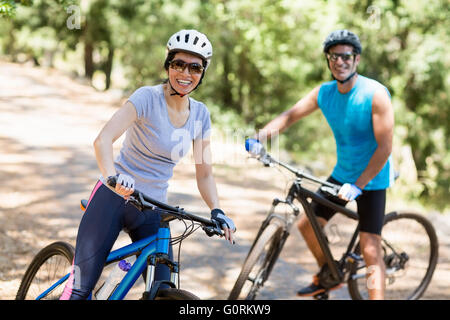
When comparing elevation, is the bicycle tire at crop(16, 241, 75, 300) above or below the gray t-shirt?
below

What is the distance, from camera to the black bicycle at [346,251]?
4.00 metres

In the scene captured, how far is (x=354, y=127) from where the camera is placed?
4016mm

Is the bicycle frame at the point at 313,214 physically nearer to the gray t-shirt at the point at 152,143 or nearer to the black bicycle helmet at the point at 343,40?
the black bicycle helmet at the point at 343,40

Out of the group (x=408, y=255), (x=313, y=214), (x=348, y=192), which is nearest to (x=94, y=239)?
(x=348, y=192)

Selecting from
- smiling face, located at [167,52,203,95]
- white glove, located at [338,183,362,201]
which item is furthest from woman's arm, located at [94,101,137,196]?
white glove, located at [338,183,362,201]

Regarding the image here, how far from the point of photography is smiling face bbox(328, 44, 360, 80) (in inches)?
158

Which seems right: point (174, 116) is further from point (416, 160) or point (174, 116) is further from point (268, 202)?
point (416, 160)

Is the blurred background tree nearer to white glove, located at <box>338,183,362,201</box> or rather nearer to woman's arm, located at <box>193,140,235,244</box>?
white glove, located at <box>338,183,362,201</box>

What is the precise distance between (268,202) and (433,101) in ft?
23.8

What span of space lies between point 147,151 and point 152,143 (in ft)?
0.20

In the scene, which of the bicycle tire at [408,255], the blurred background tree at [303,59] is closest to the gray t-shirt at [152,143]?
the bicycle tire at [408,255]

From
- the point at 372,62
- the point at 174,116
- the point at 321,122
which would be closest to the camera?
the point at 174,116

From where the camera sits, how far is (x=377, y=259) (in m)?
4.21
